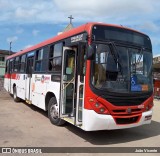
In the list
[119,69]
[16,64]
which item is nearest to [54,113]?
[119,69]

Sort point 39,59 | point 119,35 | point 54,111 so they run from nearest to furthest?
point 119,35
point 54,111
point 39,59

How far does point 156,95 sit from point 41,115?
1212cm

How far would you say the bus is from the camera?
650 centimetres

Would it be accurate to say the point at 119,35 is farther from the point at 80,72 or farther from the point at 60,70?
the point at 60,70

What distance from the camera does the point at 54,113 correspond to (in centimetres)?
867

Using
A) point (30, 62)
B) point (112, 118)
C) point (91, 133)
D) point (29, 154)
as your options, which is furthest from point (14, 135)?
point (30, 62)

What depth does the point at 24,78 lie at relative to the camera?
12.6 meters

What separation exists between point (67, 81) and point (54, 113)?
1373 millimetres

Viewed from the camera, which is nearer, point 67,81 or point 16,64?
point 67,81

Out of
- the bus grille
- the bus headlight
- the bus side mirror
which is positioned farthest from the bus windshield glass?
the bus grille

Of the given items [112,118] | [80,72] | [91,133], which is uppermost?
[80,72]

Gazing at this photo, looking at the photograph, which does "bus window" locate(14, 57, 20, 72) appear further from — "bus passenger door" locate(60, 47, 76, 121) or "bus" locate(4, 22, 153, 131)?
"bus passenger door" locate(60, 47, 76, 121)

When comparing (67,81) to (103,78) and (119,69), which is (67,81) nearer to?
(103,78)

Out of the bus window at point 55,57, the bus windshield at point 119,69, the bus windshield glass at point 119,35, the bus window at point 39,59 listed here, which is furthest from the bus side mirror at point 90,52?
the bus window at point 39,59
